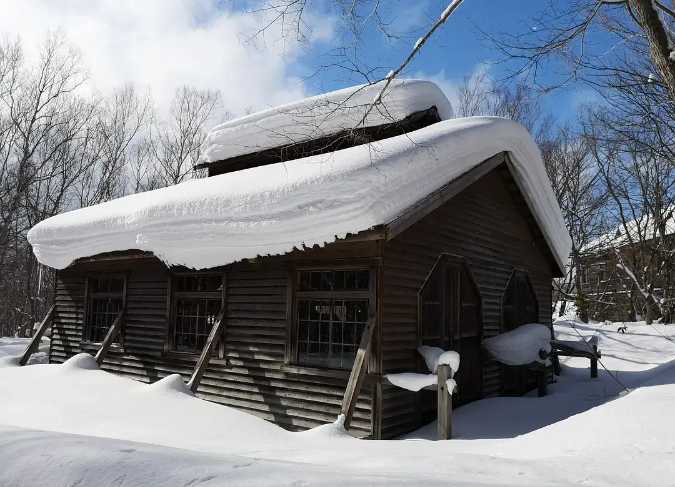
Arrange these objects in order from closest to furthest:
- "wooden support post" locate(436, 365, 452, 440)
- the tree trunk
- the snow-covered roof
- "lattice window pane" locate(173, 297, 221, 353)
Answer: the tree trunk < "wooden support post" locate(436, 365, 452, 440) < "lattice window pane" locate(173, 297, 221, 353) < the snow-covered roof

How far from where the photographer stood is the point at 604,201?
2906 cm

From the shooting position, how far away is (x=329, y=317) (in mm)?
8188

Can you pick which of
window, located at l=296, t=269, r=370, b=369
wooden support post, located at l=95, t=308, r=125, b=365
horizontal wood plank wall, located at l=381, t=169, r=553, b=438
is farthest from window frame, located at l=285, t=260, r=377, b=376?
wooden support post, located at l=95, t=308, r=125, b=365

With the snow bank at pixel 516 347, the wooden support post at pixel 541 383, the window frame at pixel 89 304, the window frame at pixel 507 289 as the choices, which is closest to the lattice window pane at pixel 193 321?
the window frame at pixel 89 304

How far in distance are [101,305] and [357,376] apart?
7.93 meters

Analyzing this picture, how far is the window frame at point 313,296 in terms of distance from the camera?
7505mm

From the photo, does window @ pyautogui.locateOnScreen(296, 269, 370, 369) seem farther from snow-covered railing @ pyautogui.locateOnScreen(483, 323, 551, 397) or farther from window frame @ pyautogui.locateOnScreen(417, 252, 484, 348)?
snow-covered railing @ pyautogui.locateOnScreen(483, 323, 551, 397)

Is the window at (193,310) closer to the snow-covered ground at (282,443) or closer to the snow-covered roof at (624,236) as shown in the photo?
the snow-covered ground at (282,443)

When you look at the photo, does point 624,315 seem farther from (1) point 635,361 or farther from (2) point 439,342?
(2) point 439,342

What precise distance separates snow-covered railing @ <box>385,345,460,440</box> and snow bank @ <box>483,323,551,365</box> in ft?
11.2

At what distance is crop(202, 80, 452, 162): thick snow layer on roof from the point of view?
1121 centimetres

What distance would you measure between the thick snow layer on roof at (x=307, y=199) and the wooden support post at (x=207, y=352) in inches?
42.4

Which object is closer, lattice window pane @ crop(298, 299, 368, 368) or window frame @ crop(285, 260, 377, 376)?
window frame @ crop(285, 260, 377, 376)

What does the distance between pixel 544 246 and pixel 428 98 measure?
16.7 feet
